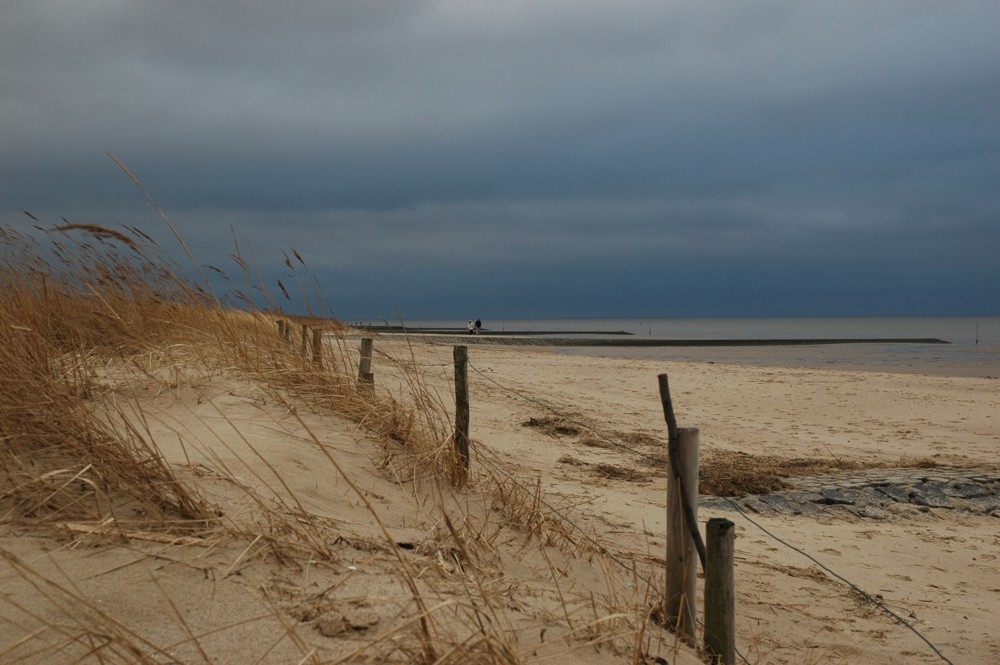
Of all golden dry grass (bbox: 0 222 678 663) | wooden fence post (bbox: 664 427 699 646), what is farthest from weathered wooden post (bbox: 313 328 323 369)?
wooden fence post (bbox: 664 427 699 646)

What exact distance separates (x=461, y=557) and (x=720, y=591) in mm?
1053

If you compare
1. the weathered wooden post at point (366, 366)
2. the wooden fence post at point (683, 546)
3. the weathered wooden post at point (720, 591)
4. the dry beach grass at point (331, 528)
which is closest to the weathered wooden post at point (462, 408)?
the dry beach grass at point (331, 528)

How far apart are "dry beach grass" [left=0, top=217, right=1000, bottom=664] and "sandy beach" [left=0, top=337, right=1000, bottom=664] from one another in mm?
16

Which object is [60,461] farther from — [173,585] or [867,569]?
[867,569]

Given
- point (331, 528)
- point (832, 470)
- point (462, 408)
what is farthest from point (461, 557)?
point (832, 470)

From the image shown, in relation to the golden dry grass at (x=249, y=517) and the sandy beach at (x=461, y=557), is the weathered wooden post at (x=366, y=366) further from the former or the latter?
the sandy beach at (x=461, y=557)

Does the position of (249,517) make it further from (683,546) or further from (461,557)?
(683,546)

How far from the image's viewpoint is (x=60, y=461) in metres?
3.33

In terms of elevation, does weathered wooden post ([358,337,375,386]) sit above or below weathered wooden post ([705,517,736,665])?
above

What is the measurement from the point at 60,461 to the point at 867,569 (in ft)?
16.9

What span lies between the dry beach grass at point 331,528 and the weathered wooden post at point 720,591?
5.8 inches

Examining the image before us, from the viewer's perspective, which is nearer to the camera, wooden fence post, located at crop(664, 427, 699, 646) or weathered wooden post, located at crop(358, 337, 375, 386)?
wooden fence post, located at crop(664, 427, 699, 646)

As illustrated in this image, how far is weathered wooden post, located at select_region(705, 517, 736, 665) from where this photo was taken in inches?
110

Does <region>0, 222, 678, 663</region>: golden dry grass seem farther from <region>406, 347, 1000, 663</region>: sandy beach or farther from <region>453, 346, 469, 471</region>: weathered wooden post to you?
<region>406, 347, 1000, 663</region>: sandy beach
